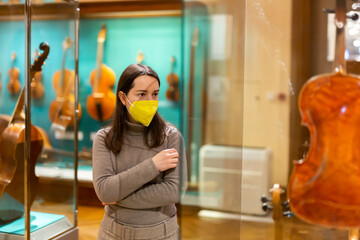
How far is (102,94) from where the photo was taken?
421cm

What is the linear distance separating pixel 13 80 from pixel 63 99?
51 centimetres

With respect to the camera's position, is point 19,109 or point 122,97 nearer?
point 122,97

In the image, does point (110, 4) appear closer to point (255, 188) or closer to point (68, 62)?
point (68, 62)

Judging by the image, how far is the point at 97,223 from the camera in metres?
3.64

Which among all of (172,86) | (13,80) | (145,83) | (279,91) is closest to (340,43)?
(279,91)

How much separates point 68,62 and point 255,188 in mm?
1730

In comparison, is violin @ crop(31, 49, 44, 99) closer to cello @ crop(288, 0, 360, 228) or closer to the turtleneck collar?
the turtleneck collar

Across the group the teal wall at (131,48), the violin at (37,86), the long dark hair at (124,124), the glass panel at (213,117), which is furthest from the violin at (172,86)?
the long dark hair at (124,124)

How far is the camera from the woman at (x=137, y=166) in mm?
1424

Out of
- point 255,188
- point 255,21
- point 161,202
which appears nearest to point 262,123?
point 255,188

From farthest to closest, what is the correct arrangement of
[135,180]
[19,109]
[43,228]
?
[43,228] < [19,109] < [135,180]

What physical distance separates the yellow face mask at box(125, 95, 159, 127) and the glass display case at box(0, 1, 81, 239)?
1.05 metres

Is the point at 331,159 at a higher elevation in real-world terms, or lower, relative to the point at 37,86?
lower

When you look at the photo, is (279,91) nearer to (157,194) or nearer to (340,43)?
(340,43)
